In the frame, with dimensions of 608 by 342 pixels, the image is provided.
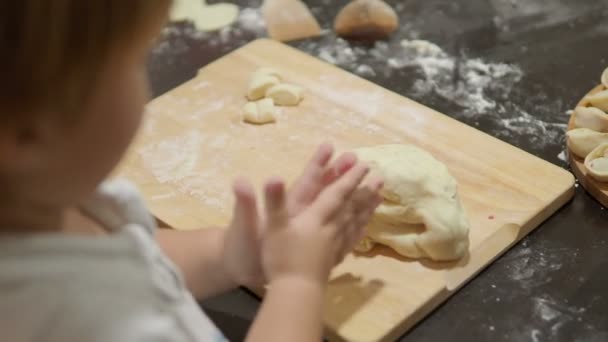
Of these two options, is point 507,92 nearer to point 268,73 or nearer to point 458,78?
point 458,78

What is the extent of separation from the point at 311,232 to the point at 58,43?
0.35 m

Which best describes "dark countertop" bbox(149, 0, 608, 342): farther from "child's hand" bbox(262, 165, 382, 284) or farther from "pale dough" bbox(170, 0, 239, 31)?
"child's hand" bbox(262, 165, 382, 284)

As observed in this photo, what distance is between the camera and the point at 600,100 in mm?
1133

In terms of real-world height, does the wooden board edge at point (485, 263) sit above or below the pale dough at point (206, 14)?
below

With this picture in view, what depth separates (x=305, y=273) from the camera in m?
0.75

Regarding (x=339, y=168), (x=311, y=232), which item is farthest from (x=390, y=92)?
(x=311, y=232)

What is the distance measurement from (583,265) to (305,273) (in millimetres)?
374

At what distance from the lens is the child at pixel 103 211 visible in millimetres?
496

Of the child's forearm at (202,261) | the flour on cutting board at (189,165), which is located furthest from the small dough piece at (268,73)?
the child's forearm at (202,261)

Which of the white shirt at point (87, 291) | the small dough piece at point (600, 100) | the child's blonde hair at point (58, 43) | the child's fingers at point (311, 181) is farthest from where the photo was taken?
the small dough piece at point (600, 100)

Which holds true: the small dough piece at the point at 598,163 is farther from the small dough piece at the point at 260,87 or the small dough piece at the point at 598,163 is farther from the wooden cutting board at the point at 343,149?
the small dough piece at the point at 260,87

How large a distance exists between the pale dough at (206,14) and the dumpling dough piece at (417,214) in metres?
0.67

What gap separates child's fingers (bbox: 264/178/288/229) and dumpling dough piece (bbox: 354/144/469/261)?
0.21 metres

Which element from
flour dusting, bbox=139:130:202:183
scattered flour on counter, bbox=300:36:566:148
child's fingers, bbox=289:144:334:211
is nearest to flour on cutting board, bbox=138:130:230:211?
flour dusting, bbox=139:130:202:183
